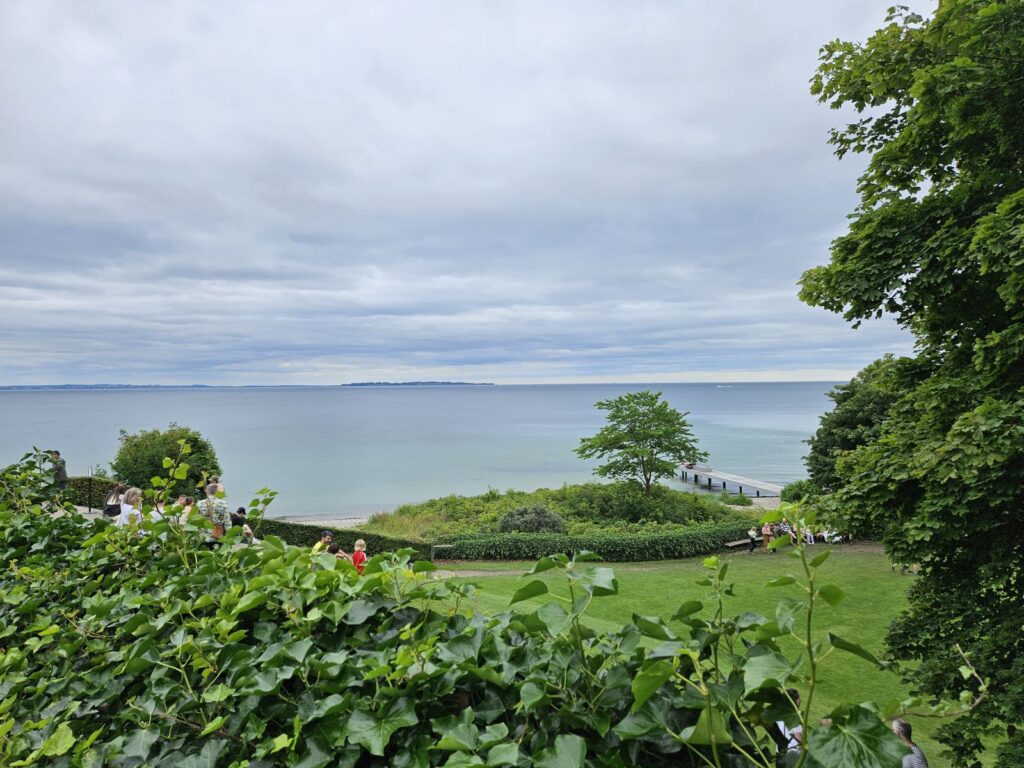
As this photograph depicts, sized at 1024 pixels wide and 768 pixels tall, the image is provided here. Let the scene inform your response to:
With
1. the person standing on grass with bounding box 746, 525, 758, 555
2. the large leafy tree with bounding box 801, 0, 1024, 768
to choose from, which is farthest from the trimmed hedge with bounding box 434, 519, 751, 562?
the large leafy tree with bounding box 801, 0, 1024, 768

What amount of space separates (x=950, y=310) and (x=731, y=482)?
4884cm

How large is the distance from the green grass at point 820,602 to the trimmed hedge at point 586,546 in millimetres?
558

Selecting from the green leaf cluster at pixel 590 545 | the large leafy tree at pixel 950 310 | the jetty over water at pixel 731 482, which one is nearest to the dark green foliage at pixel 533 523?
the green leaf cluster at pixel 590 545

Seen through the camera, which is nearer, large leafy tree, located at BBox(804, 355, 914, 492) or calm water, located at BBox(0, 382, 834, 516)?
large leafy tree, located at BBox(804, 355, 914, 492)

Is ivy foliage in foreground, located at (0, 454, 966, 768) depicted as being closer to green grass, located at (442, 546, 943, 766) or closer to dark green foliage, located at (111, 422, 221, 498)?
green grass, located at (442, 546, 943, 766)

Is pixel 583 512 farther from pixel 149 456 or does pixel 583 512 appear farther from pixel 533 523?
pixel 149 456

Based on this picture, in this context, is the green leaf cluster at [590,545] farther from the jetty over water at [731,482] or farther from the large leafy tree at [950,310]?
the jetty over water at [731,482]

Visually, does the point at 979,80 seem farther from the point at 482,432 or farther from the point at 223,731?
the point at 482,432

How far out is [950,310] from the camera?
251 inches

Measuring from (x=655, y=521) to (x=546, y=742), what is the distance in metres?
25.7

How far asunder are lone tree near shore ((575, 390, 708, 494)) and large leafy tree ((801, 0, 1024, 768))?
20.5 m

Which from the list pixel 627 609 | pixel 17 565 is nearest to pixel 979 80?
pixel 17 565

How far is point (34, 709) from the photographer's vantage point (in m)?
1.94

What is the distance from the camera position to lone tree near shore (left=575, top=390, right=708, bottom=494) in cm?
2738
